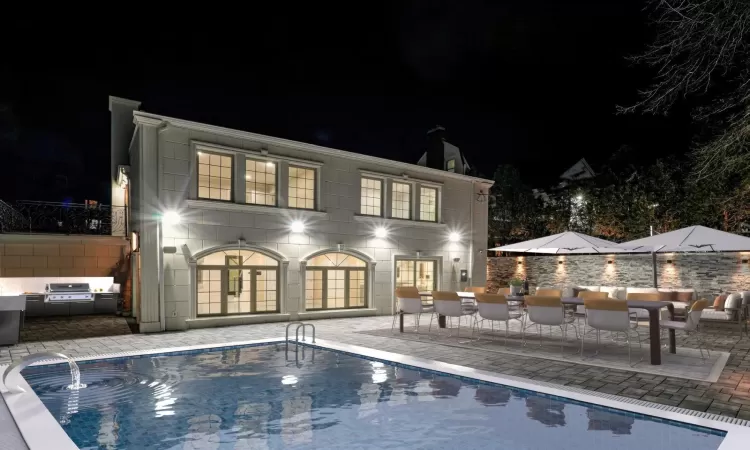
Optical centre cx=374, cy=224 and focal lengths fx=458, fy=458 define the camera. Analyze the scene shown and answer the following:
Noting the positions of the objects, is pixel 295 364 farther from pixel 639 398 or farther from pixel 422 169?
pixel 422 169

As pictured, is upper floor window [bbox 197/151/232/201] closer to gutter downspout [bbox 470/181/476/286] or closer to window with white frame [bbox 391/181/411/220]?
window with white frame [bbox 391/181/411/220]

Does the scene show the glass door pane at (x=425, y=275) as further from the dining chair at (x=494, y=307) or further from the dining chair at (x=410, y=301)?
the dining chair at (x=494, y=307)

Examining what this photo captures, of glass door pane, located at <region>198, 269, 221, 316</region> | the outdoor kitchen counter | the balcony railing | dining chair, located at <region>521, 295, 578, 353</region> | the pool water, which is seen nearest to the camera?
the pool water

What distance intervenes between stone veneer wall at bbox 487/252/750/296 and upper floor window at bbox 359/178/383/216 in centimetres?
812

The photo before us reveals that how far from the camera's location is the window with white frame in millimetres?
15656

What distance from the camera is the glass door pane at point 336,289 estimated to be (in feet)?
46.0

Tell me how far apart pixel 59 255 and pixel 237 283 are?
7056 mm

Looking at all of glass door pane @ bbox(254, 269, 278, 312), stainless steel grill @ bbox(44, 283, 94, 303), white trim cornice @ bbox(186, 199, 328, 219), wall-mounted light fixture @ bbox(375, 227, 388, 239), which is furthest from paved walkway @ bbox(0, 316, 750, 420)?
stainless steel grill @ bbox(44, 283, 94, 303)

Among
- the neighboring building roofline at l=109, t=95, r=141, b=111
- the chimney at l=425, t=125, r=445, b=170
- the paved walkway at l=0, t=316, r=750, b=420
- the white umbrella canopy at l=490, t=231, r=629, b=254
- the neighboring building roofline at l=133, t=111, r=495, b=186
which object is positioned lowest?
the paved walkway at l=0, t=316, r=750, b=420

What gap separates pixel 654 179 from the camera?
1825 cm

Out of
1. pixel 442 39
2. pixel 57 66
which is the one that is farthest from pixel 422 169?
pixel 57 66

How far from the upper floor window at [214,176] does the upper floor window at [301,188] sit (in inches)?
71.6

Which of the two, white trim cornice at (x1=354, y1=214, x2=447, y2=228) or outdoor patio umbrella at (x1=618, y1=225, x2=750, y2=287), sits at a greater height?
white trim cornice at (x1=354, y1=214, x2=447, y2=228)

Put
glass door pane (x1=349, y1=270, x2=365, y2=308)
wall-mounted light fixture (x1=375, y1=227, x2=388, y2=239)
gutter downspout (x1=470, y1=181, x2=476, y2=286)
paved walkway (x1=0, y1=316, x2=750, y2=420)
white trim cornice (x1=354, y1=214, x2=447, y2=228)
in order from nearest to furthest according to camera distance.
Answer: paved walkway (x1=0, y1=316, x2=750, y2=420)
glass door pane (x1=349, y1=270, x2=365, y2=308)
white trim cornice (x1=354, y1=214, x2=447, y2=228)
wall-mounted light fixture (x1=375, y1=227, x2=388, y2=239)
gutter downspout (x1=470, y1=181, x2=476, y2=286)
